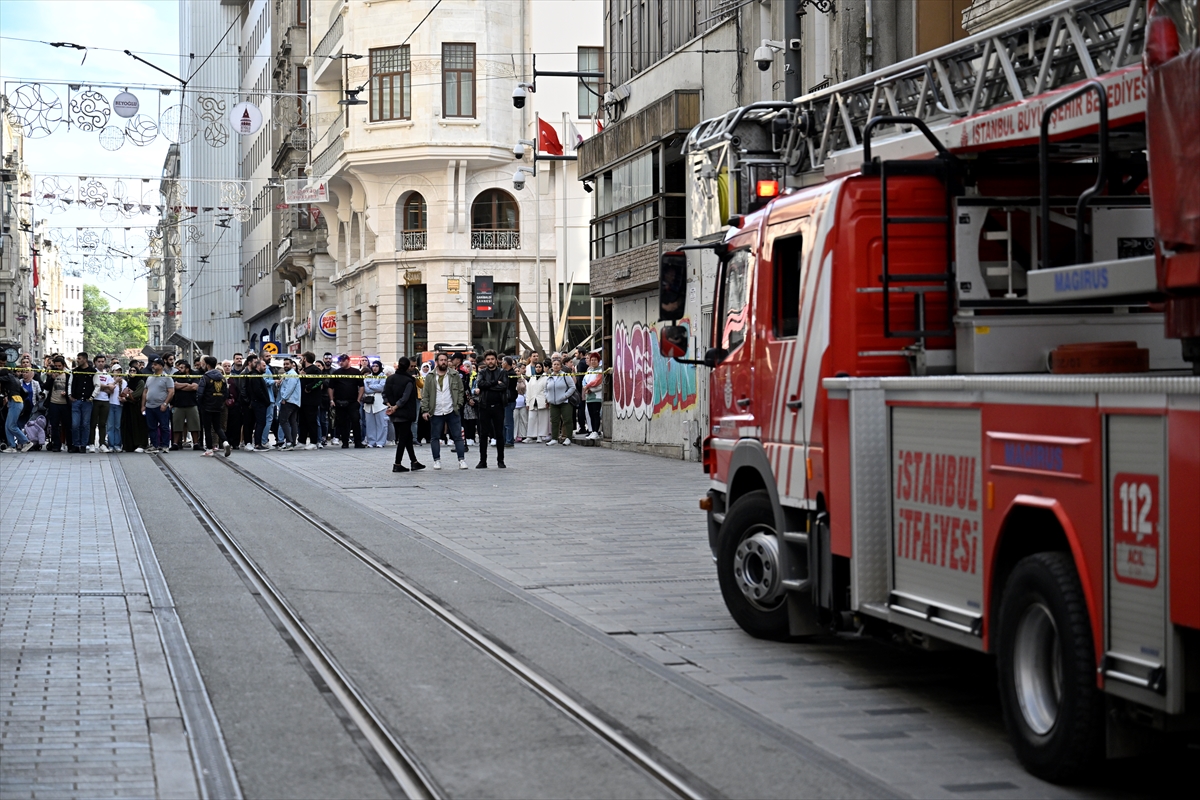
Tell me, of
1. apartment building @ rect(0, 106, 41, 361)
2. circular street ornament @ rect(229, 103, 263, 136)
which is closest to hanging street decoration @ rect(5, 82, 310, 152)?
circular street ornament @ rect(229, 103, 263, 136)

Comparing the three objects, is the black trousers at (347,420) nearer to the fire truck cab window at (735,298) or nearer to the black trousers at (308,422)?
the black trousers at (308,422)

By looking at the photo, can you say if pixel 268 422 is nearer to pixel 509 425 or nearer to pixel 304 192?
pixel 509 425

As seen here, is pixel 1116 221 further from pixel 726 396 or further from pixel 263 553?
pixel 263 553

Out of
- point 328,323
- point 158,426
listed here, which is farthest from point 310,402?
point 328,323

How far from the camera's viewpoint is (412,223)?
54.7m

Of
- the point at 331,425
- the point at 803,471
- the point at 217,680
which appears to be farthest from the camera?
the point at 331,425

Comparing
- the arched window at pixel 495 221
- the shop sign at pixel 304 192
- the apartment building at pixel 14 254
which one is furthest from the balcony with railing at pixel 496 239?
the apartment building at pixel 14 254

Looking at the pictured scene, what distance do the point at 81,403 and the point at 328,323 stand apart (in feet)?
110

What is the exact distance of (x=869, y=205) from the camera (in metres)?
8.33

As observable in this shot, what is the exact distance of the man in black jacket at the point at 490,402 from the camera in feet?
81.4

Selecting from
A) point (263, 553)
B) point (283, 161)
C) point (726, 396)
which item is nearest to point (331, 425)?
point (263, 553)

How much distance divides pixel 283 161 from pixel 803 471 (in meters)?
65.6

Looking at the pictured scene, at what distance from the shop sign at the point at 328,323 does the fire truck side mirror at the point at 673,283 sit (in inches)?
2103

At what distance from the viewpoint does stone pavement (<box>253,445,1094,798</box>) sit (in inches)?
264
